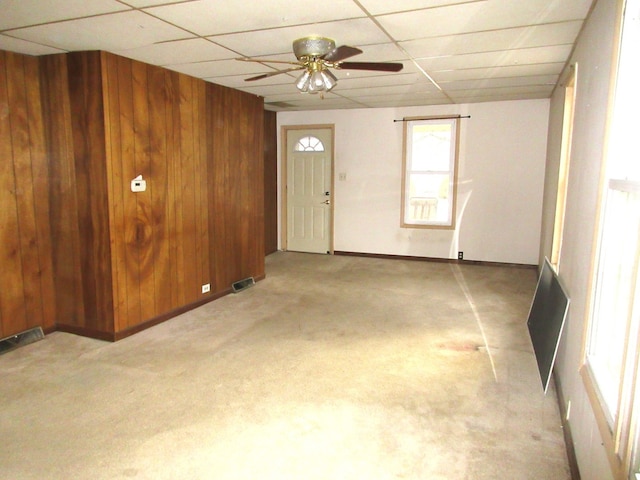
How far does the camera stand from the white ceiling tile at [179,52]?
343 cm

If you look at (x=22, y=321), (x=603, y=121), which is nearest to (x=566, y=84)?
(x=603, y=121)

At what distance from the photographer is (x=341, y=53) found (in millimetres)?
2941

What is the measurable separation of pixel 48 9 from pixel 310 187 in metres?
5.28

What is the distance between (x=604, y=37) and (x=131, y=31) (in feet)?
9.43

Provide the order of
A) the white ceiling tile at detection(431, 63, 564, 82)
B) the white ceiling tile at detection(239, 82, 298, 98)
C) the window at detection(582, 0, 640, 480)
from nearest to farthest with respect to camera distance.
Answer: the window at detection(582, 0, 640, 480) → the white ceiling tile at detection(431, 63, 564, 82) → the white ceiling tile at detection(239, 82, 298, 98)

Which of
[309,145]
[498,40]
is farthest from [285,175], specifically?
[498,40]

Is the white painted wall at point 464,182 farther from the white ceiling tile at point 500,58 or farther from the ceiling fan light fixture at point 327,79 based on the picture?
the ceiling fan light fixture at point 327,79

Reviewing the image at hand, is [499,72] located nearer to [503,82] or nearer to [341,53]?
[503,82]

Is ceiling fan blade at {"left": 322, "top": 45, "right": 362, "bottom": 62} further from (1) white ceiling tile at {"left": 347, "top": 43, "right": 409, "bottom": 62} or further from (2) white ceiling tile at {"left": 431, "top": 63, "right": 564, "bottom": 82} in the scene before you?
(2) white ceiling tile at {"left": 431, "top": 63, "right": 564, "bottom": 82}

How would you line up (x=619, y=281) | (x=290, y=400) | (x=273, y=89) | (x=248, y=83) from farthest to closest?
(x=273, y=89) < (x=248, y=83) < (x=290, y=400) < (x=619, y=281)

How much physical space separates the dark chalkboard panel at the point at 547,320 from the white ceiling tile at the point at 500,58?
1.79m

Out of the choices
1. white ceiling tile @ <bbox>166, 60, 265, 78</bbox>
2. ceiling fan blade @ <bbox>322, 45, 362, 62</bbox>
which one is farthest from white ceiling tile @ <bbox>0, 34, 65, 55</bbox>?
ceiling fan blade @ <bbox>322, 45, 362, 62</bbox>

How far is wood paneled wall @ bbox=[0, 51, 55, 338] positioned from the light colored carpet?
0.32 metres

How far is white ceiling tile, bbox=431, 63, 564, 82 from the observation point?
4250 mm
